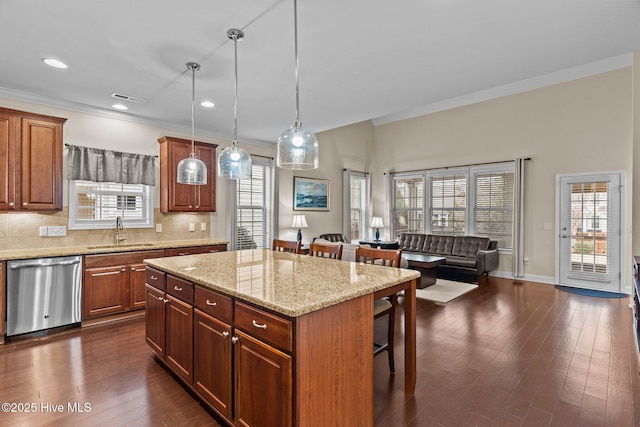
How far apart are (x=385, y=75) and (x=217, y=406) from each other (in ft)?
10.6

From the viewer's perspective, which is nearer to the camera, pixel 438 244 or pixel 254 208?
pixel 254 208

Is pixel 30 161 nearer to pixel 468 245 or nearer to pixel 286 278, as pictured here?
pixel 286 278

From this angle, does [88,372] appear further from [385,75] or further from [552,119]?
[552,119]

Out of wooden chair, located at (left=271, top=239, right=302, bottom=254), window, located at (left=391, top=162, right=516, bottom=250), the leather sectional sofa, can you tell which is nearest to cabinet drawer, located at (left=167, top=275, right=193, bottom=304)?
wooden chair, located at (left=271, top=239, right=302, bottom=254)

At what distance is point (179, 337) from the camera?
2.33 metres

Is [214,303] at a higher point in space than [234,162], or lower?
lower

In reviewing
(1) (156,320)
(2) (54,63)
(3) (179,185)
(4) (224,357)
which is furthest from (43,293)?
(4) (224,357)

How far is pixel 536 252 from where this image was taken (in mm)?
6152

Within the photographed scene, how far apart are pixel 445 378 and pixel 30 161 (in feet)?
15.8

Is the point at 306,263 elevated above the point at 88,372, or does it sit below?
above

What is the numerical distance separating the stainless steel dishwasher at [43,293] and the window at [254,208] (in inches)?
98.3

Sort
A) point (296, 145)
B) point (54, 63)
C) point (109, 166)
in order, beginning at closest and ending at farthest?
1. point (296, 145)
2. point (54, 63)
3. point (109, 166)

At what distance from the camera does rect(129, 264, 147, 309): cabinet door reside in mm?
3943

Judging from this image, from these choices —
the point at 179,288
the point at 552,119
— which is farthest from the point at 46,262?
the point at 552,119
